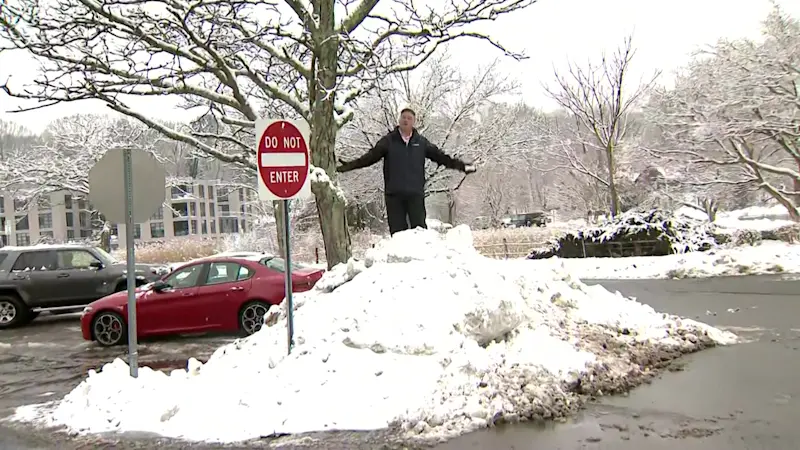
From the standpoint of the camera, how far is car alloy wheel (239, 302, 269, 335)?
33.2 feet

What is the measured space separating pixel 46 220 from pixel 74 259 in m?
55.2

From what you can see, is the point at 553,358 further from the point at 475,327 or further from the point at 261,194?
the point at 261,194

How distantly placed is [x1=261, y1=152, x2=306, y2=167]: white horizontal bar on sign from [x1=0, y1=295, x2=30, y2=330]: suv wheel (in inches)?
429

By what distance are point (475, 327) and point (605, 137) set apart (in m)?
23.1

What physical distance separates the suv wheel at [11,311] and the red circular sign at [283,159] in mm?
10890

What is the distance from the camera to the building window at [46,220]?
60938mm

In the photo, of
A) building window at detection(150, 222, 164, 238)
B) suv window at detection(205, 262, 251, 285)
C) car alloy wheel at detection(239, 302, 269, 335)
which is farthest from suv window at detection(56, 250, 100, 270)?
building window at detection(150, 222, 164, 238)

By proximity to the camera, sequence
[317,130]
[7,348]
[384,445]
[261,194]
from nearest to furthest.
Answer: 1. [384,445]
2. [261,194]
3. [317,130]
4. [7,348]

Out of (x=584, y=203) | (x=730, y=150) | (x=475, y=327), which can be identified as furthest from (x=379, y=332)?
(x=584, y=203)

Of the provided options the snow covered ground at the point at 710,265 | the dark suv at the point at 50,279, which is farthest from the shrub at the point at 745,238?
the dark suv at the point at 50,279

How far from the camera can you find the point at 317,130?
1023 cm

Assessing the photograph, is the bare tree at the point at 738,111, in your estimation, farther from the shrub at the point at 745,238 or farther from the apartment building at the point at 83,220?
the apartment building at the point at 83,220

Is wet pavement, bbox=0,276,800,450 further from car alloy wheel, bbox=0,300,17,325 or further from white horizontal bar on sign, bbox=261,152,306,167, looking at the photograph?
car alloy wheel, bbox=0,300,17,325

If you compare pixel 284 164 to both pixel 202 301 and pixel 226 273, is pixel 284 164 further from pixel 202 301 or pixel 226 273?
pixel 202 301
